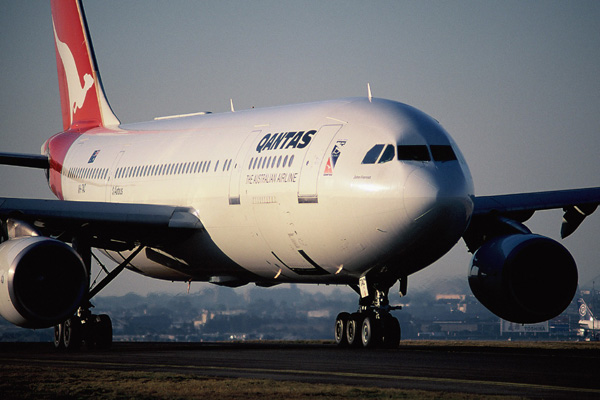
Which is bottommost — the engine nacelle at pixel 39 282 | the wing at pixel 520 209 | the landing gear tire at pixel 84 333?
the landing gear tire at pixel 84 333

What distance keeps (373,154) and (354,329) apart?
381 centimetres

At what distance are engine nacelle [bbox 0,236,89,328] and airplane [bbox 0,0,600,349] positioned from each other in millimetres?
29

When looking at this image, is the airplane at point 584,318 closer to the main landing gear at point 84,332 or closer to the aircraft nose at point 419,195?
the main landing gear at point 84,332

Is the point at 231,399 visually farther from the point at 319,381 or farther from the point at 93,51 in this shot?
the point at 93,51

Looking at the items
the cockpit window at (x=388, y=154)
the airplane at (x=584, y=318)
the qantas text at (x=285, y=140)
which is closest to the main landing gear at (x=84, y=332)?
the qantas text at (x=285, y=140)

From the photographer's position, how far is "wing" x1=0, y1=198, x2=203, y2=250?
23.9 m

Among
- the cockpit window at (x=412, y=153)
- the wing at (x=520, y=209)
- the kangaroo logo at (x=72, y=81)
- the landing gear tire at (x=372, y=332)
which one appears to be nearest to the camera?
the cockpit window at (x=412, y=153)

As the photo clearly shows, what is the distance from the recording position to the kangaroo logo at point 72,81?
35875 millimetres

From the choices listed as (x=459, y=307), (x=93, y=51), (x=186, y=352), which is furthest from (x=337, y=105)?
(x=459, y=307)

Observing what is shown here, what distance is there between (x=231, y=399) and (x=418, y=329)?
39493 mm

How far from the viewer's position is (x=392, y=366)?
1702 cm

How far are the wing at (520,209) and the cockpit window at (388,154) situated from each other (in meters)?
4.77

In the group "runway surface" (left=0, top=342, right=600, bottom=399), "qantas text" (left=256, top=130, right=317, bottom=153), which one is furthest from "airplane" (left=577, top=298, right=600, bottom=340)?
Answer: "qantas text" (left=256, top=130, right=317, bottom=153)

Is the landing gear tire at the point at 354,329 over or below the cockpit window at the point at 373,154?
below
